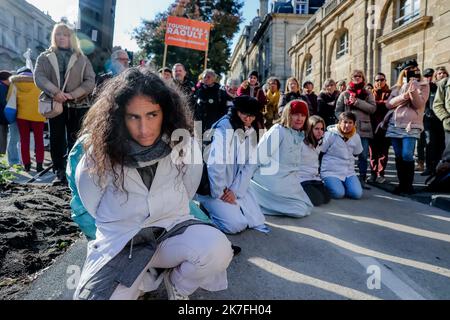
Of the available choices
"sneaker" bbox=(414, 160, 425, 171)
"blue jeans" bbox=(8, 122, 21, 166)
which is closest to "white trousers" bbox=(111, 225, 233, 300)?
"blue jeans" bbox=(8, 122, 21, 166)

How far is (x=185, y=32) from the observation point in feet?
38.0

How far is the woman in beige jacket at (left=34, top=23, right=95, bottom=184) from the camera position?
16.4ft

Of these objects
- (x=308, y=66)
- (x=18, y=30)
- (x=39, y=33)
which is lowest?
(x=308, y=66)

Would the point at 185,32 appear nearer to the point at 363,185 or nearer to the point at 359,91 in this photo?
the point at 359,91

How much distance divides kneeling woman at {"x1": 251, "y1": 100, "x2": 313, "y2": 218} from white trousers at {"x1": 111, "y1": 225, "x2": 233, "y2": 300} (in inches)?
95.6

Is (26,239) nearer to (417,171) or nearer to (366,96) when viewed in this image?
(366,96)

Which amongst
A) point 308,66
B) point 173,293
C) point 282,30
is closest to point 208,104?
point 173,293

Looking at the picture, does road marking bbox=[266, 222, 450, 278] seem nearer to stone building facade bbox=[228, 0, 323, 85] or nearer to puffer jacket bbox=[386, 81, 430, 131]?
puffer jacket bbox=[386, 81, 430, 131]

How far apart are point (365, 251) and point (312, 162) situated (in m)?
2.12

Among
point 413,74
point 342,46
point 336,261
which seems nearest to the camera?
point 336,261

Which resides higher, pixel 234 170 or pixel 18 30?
pixel 18 30

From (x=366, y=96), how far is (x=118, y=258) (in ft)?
18.7

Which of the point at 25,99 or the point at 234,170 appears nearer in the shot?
the point at 234,170

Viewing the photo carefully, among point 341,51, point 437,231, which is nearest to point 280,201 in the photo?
point 437,231
